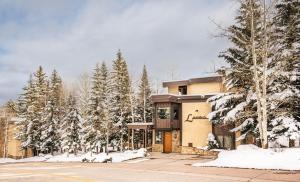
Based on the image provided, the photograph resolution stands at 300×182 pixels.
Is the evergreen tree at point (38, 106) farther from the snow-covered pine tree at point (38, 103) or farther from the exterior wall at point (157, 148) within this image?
the exterior wall at point (157, 148)

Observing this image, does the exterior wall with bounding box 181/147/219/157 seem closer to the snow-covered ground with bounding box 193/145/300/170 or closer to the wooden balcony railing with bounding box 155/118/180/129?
the wooden balcony railing with bounding box 155/118/180/129

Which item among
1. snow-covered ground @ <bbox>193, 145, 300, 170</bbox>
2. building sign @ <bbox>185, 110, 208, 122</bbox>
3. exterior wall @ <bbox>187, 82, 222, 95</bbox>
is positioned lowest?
snow-covered ground @ <bbox>193, 145, 300, 170</bbox>

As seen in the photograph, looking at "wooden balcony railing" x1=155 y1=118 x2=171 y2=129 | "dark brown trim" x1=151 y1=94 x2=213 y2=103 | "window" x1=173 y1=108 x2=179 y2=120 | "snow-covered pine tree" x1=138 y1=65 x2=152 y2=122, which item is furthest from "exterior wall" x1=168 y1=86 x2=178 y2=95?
"snow-covered pine tree" x1=138 y1=65 x2=152 y2=122

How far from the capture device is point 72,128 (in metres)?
48.6

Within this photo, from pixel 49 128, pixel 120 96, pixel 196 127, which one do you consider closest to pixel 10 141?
pixel 49 128

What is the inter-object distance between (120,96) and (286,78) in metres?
26.4

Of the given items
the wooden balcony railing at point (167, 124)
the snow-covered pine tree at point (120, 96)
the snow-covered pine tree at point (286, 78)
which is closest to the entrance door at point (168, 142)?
the wooden balcony railing at point (167, 124)

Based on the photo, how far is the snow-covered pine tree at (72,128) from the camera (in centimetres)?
4822

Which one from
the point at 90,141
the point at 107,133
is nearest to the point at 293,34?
the point at 107,133

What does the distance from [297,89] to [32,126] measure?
40.8 m

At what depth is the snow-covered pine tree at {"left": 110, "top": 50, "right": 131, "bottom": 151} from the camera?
45.3m

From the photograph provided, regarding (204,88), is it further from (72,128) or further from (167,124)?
(72,128)

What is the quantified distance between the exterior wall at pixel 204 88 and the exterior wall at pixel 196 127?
5.87 ft

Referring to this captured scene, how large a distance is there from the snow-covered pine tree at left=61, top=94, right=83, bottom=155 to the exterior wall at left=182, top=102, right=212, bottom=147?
18022 mm
